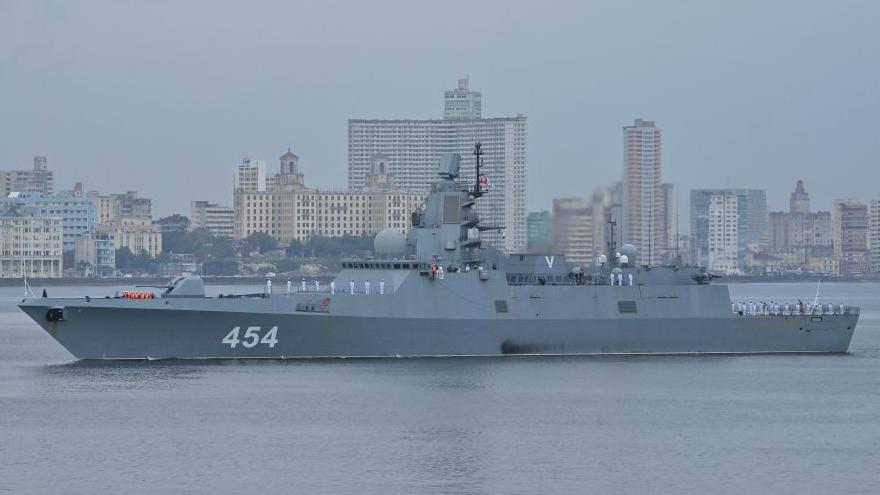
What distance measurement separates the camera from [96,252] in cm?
17450

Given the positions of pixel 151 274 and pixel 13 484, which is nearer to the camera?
pixel 13 484

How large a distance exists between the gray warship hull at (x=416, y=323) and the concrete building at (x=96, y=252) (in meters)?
132

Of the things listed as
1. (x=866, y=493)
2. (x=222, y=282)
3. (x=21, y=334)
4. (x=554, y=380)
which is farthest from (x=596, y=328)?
(x=222, y=282)

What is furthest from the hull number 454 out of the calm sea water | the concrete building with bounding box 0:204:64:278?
the concrete building with bounding box 0:204:64:278

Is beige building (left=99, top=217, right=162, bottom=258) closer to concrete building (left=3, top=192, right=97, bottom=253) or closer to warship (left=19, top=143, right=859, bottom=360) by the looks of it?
concrete building (left=3, top=192, right=97, bottom=253)

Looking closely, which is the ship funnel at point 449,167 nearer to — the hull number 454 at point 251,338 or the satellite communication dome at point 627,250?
the satellite communication dome at point 627,250

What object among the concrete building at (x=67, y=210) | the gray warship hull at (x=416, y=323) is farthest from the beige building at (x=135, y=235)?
the gray warship hull at (x=416, y=323)

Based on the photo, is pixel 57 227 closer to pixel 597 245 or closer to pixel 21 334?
pixel 21 334

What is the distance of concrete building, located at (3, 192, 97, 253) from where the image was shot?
598 ft

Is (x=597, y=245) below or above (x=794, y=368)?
above

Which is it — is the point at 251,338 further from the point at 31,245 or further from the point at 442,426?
the point at 31,245

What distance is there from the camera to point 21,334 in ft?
211

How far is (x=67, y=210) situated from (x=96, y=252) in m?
13.5

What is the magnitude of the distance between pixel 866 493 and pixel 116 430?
566 inches
